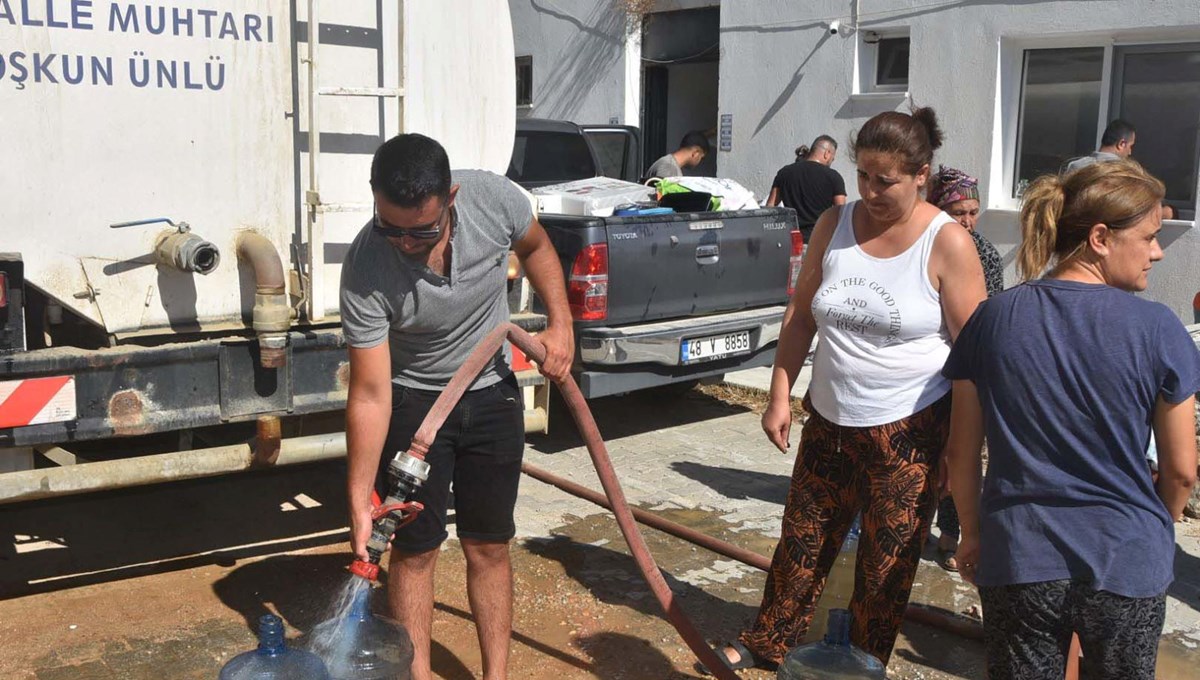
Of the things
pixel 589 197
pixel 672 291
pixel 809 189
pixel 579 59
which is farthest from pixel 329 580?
pixel 579 59

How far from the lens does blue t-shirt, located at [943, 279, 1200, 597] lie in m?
2.48

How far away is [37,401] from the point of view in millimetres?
3961

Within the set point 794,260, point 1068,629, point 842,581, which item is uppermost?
point 794,260

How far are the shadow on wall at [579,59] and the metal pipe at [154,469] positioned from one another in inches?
421

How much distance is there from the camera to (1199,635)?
4.46m

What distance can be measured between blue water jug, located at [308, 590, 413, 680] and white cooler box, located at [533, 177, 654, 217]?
4172 mm

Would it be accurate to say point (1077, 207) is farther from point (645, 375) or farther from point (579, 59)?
point (579, 59)

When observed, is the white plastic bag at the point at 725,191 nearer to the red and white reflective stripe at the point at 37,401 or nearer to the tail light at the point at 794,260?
the tail light at the point at 794,260

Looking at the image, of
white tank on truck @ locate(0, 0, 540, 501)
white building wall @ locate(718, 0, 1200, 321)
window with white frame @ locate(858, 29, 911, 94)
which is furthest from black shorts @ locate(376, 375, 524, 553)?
window with white frame @ locate(858, 29, 911, 94)

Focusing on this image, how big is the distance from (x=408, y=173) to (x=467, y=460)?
1.00 m

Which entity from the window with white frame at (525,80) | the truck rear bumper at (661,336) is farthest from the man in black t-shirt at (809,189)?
the window with white frame at (525,80)

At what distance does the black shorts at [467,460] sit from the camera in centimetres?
351

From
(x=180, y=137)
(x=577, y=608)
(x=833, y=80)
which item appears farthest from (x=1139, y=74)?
(x=180, y=137)

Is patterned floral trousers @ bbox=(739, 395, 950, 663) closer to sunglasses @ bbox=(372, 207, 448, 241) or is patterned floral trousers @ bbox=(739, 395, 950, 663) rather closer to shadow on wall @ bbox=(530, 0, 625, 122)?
sunglasses @ bbox=(372, 207, 448, 241)
